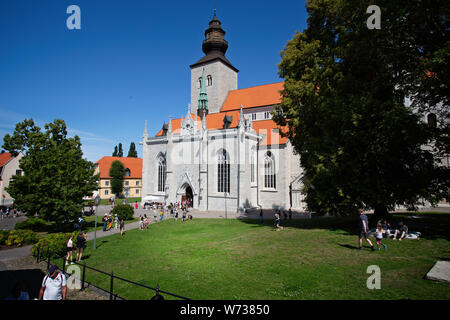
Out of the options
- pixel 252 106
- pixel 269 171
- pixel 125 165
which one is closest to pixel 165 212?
pixel 269 171

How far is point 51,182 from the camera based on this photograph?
2041cm

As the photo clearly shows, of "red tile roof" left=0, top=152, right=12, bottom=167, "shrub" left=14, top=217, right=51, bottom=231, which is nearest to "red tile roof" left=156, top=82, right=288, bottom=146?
"shrub" left=14, top=217, right=51, bottom=231

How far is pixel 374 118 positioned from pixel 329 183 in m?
4.43

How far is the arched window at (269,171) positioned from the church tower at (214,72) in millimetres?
18303

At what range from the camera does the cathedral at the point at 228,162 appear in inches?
1298

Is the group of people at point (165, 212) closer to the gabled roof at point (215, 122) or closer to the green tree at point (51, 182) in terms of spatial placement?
the green tree at point (51, 182)

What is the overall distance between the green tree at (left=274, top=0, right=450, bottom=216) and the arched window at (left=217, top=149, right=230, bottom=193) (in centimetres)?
1802

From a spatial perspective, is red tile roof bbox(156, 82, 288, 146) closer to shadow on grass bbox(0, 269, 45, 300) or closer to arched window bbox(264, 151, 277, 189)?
arched window bbox(264, 151, 277, 189)

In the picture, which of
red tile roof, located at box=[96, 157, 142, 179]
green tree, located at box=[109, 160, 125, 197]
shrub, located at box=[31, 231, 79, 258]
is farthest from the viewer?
red tile roof, located at box=[96, 157, 142, 179]

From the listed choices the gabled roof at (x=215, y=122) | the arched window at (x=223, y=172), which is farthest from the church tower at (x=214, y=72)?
the arched window at (x=223, y=172)

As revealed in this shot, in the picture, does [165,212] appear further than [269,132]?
No

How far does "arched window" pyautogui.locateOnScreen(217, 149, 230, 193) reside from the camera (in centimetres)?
3359

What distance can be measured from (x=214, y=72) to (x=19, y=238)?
41.9m

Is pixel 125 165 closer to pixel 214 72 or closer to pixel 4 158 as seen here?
pixel 4 158
